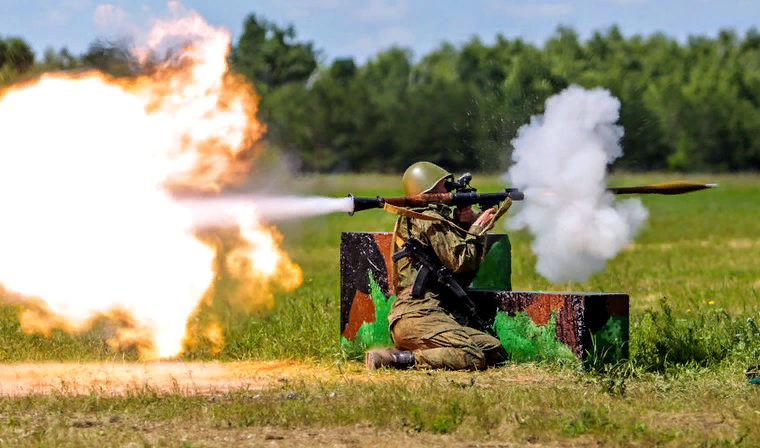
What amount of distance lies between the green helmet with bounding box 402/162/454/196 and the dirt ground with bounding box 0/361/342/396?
73.7 inches

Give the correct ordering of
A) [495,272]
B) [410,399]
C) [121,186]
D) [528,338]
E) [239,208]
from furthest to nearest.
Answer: [239,208], [121,186], [495,272], [528,338], [410,399]

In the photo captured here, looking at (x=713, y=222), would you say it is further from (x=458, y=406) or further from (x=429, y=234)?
(x=458, y=406)

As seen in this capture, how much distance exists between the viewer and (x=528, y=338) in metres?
9.74

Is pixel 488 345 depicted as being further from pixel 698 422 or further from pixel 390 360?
pixel 698 422

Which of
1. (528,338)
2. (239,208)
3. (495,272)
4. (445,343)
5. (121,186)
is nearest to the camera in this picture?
(445,343)

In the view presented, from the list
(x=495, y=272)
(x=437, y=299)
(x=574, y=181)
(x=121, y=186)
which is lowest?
(x=437, y=299)

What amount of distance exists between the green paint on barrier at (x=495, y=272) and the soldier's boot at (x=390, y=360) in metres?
1.35

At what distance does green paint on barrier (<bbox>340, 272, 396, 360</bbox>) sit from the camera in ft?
34.0

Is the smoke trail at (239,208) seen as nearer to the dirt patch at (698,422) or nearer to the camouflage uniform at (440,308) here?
the camouflage uniform at (440,308)

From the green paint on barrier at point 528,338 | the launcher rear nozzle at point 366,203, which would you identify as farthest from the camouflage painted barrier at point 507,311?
the launcher rear nozzle at point 366,203

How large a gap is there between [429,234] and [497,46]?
8059 centimetres

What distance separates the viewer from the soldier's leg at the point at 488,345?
963cm

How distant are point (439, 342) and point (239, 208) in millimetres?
3028

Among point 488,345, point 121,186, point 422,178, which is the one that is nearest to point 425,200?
point 422,178
